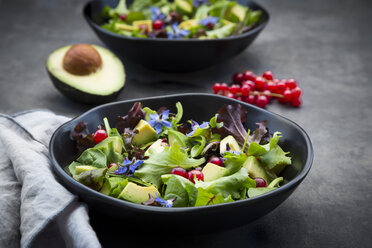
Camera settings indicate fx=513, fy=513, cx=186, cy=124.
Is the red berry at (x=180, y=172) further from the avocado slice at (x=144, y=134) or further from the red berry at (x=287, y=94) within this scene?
the red berry at (x=287, y=94)

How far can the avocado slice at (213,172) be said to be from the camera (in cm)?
118

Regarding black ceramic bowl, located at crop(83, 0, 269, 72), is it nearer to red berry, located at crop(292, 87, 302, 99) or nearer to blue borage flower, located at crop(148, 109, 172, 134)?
red berry, located at crop(292, 87, 302, 99)

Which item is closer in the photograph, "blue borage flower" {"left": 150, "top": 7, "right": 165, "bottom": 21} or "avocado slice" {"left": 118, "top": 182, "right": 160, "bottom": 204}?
"avocado slice" {"left": 118, "top": 182, "right": 160, "bottom": 204}

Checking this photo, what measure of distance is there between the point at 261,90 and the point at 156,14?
598 millimetres

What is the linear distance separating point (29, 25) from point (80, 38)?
0.32 metres

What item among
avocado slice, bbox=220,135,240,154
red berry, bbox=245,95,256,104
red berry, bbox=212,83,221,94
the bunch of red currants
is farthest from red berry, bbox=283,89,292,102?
avocado slice, bbox=220,135,240,154

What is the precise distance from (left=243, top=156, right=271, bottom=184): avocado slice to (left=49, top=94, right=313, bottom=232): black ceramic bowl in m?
0.05

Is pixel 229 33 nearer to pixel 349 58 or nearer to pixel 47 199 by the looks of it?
pixel 349 58

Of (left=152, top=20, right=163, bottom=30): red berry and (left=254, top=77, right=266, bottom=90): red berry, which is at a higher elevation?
(left=152, top=20, right=163, bottom=30): red berry

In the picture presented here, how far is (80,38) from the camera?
2.55 meters

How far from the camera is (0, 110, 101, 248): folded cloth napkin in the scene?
1.10m

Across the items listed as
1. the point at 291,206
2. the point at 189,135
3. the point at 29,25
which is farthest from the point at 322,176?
the point at 29,25

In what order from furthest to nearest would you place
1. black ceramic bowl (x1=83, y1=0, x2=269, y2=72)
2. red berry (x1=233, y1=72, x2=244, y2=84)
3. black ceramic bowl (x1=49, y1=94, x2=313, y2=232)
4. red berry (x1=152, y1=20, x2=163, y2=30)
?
red berry (x1=152, y1=20, x2=163, y2=30) < red berry (x1=233, y1=72, x2=244, y2=84) < black ceramic bowl (x1=83, y1=0, x2=269, y2=72) < black ceramic bowl (x1=49, y1=94, x2=313, y2=232)

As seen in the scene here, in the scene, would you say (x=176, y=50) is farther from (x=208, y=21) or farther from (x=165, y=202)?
(x=165, y=202)
